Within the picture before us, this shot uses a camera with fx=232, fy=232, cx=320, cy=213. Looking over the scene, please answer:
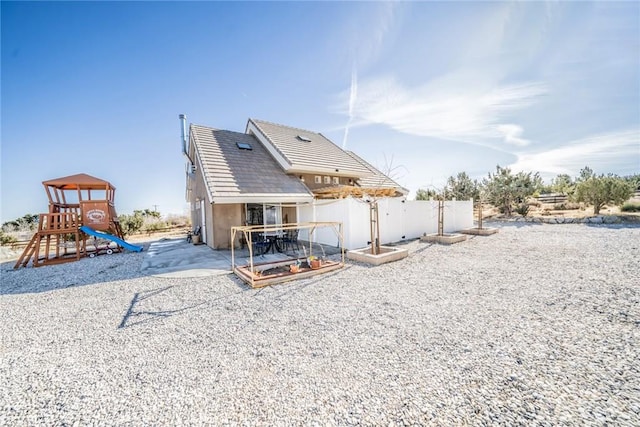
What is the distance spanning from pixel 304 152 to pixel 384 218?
6802 millimetres

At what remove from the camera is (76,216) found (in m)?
10.5

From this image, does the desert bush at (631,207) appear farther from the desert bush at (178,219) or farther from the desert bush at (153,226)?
the desert bush at (178,219)

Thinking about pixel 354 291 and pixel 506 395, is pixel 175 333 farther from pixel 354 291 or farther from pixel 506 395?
pixel 506 395

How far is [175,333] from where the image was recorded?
3945 millimetres

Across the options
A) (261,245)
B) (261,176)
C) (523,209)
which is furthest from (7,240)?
(523,209)

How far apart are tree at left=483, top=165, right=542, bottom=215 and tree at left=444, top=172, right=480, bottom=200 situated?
1691 millimetres

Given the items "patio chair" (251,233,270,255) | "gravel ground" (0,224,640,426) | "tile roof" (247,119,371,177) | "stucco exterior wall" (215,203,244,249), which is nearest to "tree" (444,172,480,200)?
"tile roof" (247,119,371,177)

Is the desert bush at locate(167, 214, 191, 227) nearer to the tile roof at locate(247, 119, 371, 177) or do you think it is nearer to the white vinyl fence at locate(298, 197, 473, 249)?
the tile roof at locate(247, 119, 371, 177)

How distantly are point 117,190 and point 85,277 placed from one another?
7667 mm

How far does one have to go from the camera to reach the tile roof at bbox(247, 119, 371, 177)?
13672 millimetres

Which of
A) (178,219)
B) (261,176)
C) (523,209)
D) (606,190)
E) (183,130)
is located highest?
(183,130)

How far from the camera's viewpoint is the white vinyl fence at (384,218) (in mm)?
10766

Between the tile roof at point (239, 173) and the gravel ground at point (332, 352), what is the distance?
4.95 meters

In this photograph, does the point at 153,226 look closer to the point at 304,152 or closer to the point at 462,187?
the point at 304,152
